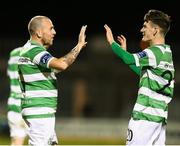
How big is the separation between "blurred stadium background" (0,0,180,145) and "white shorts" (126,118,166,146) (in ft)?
30.8

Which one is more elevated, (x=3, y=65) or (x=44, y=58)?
(x=44, y=58)

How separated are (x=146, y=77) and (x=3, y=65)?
16941 mm

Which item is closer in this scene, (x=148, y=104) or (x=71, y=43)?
(x=148, y=104)

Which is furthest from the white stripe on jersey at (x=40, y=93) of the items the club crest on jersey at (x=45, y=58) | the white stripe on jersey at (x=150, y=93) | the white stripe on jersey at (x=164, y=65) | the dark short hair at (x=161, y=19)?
the dark short hair at (x=161, y=19)

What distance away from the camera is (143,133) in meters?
9.56

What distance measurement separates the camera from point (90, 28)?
32.4 metres

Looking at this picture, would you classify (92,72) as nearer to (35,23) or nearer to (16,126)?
(16,126)

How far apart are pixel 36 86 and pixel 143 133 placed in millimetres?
1510

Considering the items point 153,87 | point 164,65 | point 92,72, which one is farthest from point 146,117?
point 92,72

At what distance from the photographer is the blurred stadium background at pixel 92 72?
880 inches

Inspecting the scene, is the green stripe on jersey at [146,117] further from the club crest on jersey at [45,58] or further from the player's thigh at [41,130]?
the club crest on jersey at [45,58]

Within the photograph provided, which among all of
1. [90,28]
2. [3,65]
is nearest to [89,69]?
[3,65]

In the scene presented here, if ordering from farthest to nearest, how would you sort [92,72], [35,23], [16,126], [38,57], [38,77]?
1. [92,72]
2. [16,126]
3. [35,23]
4. [38,77]
5. [38,57]

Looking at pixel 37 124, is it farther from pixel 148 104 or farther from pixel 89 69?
pixel 89 69
